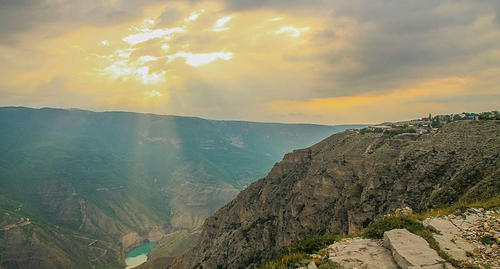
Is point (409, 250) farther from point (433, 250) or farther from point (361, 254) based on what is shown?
point (361, 254)

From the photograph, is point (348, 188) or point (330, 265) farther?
point (348, 188)

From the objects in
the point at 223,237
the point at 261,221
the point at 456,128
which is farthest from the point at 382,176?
A: the point at 223,237

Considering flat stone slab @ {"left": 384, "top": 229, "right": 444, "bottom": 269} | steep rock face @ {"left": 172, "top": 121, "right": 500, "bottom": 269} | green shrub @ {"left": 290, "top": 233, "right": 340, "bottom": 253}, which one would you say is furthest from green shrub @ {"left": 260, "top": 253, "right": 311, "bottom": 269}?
steep rock face @ {"left": 172, "top": 121, "right": 500, "bottom": 269}

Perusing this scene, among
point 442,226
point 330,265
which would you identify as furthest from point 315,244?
point 442,226

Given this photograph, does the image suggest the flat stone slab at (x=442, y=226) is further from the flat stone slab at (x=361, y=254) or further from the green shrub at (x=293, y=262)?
the green shrub at (x=293, y=262)

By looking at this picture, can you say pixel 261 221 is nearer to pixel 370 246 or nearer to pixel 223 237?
pixel 223 237

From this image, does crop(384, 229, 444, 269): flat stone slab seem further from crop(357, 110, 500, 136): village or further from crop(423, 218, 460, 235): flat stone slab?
crop(357, 110, 500, 136): village

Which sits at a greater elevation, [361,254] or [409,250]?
[409,250]

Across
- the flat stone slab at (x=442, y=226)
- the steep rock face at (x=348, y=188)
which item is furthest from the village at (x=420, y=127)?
the flat stone slab at (x=442, y=226)
